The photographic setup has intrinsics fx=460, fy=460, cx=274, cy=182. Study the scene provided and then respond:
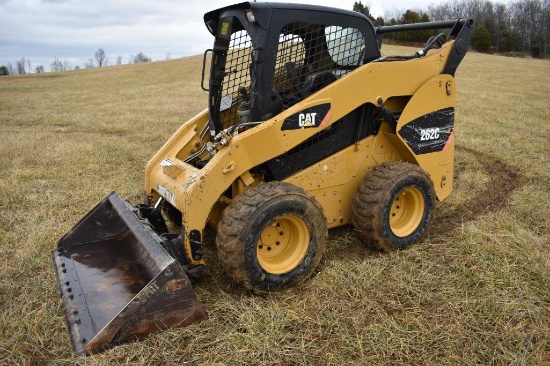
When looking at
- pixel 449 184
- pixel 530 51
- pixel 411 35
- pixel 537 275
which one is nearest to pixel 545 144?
pixel 449 184

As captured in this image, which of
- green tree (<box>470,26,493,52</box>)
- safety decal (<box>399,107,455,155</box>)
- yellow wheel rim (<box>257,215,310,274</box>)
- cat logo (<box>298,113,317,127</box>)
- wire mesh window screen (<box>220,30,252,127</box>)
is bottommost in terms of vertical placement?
yellow wheel rim (<box>257,215,310,274</box>)

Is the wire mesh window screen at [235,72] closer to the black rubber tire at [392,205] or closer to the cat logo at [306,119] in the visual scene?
the cat logo at [306,119]

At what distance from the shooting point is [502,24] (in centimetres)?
5725

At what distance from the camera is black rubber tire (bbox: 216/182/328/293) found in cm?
319

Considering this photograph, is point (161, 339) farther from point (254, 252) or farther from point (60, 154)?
point (60, 154)

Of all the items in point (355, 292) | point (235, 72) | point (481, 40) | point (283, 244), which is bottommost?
point (355, 292)

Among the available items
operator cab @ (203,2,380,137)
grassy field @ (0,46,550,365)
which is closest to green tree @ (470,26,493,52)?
grassy field @ (0,46,550,365)

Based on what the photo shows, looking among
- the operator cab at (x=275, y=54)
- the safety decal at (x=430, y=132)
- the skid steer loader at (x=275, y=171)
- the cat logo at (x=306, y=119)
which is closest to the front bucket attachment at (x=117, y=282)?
the skid steer loader at (x=275, y=171)

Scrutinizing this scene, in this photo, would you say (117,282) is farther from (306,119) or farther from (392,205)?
(392,205)

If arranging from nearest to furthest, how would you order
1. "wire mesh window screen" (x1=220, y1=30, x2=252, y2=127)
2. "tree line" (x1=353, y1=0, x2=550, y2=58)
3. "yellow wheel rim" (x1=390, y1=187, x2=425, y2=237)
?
"wire mesh window screen" (x1=220, y1=30, x2=252, y2=127), "yellow wheel rim" (x1=390, y1=187, x2=425, y2=237), "tree line" (x1=353, y1=0, x2=550, y2=58)

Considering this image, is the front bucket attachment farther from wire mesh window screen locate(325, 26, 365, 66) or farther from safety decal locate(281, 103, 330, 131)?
wire mesh window screen locate(325, 26, 365, 66)

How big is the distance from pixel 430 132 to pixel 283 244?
6.16 feet

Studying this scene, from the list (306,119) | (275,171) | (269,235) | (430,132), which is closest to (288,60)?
(306,119)

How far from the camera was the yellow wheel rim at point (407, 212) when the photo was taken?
4207 millimetres
